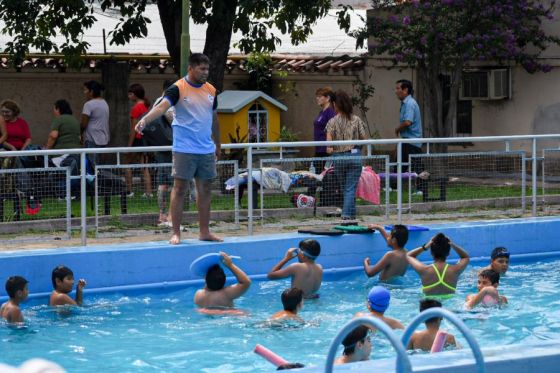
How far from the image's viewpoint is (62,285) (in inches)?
445

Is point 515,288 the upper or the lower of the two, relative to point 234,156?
lower

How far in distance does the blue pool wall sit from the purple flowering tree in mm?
7075

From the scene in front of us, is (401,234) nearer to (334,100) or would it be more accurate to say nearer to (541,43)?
(334,100)

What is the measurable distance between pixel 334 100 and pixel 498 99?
9655mm

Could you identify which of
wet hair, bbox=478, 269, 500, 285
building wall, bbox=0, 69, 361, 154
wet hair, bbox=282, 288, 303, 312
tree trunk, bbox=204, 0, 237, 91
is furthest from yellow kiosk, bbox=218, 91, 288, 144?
wet hair, bbox=282, 288, 303, 312

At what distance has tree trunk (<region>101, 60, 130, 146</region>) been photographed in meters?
21.9

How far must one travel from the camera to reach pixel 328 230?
13.7 meters

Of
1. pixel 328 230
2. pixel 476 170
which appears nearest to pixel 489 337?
pixel 328 230

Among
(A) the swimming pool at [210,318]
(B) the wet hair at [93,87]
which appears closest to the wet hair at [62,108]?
(B) the wet hair at [93,87]

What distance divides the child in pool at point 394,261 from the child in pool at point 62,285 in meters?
3.51

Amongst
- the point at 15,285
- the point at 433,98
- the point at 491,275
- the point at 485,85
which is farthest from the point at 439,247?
the point at 485,85

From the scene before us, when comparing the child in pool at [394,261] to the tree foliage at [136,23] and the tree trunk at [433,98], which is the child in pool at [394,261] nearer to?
the tree foliage at [136,23]

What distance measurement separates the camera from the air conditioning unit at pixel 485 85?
23703mm

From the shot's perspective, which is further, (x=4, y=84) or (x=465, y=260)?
(x=4, y=84)
